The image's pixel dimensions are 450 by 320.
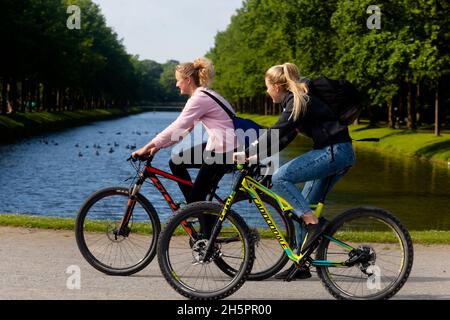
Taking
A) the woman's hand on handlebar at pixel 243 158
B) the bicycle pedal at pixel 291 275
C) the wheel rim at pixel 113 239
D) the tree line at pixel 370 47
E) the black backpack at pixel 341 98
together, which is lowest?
the bicycle pedal at pixel 291 275

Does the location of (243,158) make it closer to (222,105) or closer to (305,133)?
(305,133)

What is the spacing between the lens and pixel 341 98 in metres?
6.71

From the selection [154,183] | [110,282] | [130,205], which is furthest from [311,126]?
[110,282]

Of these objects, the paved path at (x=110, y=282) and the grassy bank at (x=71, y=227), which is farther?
the grassy bank at (x=71, y=227)

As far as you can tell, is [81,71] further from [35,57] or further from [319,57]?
[319,57]

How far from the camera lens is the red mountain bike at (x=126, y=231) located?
748 centimetres

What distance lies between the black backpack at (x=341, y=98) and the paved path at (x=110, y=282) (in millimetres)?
1544

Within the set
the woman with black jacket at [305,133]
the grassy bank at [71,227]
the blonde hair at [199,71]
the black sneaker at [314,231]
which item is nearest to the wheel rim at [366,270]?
the black sneaker at [314,231]

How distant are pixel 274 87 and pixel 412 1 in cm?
2960

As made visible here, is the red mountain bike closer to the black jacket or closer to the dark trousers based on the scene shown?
the dark trousers

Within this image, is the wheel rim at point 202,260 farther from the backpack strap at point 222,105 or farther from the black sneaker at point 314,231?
the backpack strap at point 222,105

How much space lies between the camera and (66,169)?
3148 cm

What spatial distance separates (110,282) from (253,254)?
144 centimetres

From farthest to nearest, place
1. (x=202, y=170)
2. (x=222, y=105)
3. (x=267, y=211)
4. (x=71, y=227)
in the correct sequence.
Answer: (x=71, y=227) < (x=202, y=170) < (x=222, y=105) < (x=267, y=211)
